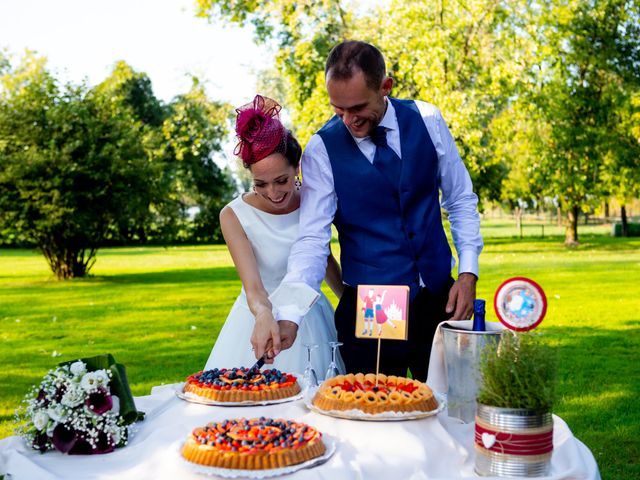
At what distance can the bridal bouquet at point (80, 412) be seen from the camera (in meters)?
2.48

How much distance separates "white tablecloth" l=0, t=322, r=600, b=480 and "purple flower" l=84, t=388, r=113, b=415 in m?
0.13

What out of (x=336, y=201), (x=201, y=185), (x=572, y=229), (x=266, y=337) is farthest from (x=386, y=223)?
(x=201, y=185)

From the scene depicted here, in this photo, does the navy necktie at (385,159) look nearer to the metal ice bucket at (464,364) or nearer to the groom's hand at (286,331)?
the groom's hand at (286,331)

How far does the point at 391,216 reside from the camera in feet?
11.3

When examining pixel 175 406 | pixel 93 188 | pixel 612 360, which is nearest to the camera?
pixel 175 406

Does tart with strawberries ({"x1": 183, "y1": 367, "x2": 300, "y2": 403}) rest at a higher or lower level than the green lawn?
higher

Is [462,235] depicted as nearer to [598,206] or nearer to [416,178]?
[416,178]

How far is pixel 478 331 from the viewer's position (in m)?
2.55

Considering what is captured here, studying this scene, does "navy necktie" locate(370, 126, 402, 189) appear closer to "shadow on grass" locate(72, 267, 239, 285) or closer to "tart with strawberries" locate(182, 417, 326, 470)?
"tart with strawberries" locate(182, 417, 326, 470)

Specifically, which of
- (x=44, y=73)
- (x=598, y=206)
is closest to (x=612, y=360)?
(x=44, y=73)

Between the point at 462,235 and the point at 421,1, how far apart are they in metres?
17.7

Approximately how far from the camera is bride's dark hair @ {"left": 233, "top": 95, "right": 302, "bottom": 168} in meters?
3.21

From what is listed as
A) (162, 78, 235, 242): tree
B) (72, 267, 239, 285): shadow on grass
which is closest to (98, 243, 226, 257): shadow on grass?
(162, 78, 235, 242): tree

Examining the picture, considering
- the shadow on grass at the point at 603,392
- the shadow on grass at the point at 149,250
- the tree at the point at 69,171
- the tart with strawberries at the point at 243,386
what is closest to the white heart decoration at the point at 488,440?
the tart with strawberries at the point at 243,386
